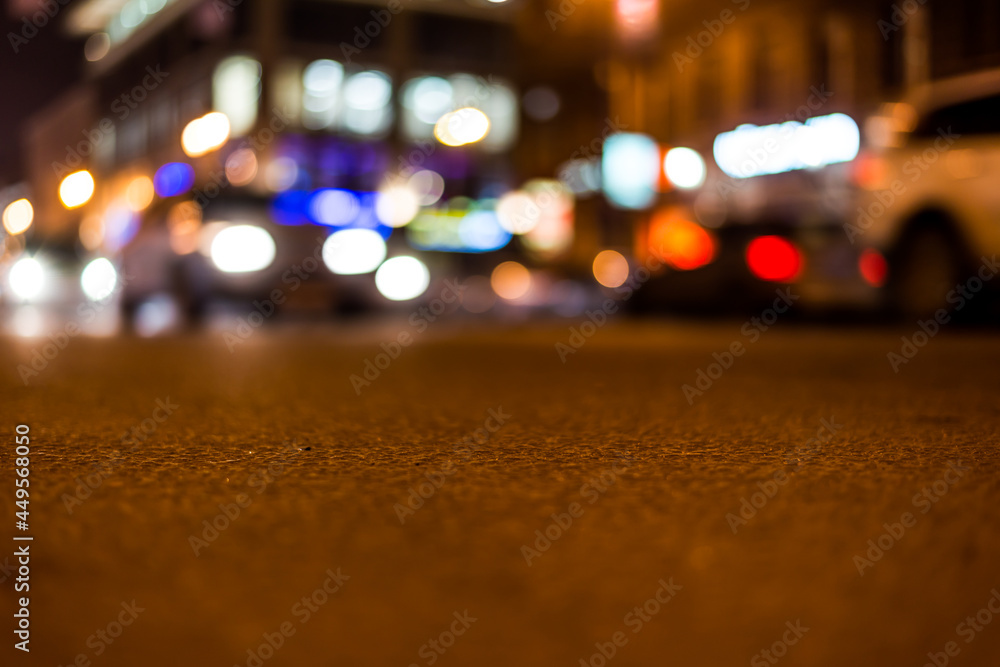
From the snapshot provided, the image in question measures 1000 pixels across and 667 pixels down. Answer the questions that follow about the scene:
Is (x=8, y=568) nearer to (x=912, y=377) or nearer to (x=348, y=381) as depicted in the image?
(x=348, y=381)

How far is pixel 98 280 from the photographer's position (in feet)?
63.6

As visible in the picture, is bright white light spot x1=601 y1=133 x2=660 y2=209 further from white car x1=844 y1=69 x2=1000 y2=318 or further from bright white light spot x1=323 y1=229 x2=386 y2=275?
white car x1=844 y1=69 x2=1000 y2=318

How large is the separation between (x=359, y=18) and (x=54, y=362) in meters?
40.4

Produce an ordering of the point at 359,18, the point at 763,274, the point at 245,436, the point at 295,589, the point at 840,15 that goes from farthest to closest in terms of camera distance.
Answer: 1. the point at 359,18
2. the point at 840,15
3. the point at 763,274
4. the point at 245,436
5. the point at 295,589

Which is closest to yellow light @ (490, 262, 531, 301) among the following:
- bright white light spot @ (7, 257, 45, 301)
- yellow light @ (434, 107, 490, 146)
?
bright white light spot @ (7, 257, 45, 301)

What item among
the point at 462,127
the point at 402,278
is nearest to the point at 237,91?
the point at 462,127

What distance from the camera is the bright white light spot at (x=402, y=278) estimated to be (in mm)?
14656

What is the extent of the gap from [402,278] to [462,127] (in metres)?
34.6

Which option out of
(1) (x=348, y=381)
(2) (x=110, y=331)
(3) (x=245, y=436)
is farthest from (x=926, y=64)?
(3) (x=245, y=436)

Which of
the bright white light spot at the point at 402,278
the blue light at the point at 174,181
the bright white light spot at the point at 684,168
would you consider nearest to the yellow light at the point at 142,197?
the blue light at the point at 174,181

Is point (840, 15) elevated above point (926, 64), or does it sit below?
above

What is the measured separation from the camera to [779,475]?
287 centimetres

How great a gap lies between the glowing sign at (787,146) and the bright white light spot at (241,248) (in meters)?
14.1

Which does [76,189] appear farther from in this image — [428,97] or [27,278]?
[27,278]
